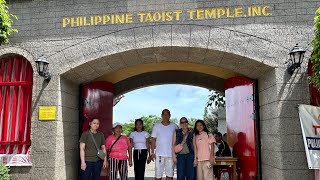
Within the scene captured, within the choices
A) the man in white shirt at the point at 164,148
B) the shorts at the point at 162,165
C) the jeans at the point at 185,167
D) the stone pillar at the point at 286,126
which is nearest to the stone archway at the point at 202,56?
the stone pillar at the point at 286,126

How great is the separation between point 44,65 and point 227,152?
4.32 metres

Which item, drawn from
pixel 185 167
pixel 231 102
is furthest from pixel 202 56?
pixel 185 167

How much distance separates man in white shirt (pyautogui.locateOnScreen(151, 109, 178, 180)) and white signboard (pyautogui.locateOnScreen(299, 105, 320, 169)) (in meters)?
2.34

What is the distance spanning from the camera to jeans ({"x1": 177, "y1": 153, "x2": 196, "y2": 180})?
628 cm

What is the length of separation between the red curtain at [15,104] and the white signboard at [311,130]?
5031 millimetres

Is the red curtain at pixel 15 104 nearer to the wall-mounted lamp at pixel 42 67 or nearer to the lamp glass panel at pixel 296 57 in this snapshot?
the wall-mounted lamp at pixel 42 67

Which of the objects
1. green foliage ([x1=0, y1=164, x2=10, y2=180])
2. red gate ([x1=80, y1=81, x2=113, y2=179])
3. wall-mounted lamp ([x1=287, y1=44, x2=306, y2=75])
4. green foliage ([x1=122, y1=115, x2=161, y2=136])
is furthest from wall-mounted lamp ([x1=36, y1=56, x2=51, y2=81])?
green foliage ([x1=122, y1=115, x2=161, y2=136])

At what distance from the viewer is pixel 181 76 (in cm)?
1048

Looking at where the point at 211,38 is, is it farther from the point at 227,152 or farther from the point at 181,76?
the point at 181,76

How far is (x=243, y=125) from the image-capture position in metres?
7.08

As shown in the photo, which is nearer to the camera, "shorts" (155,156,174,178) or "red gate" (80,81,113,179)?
"shorts" (155,156,174,178)

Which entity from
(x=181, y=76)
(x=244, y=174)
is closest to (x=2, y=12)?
(x=244, y=174)

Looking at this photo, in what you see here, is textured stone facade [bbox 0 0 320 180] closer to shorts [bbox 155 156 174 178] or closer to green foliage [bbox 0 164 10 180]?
green foliage [bbox 0 164 10 180]

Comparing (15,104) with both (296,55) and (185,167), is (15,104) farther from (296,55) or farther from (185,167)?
(296,55)
